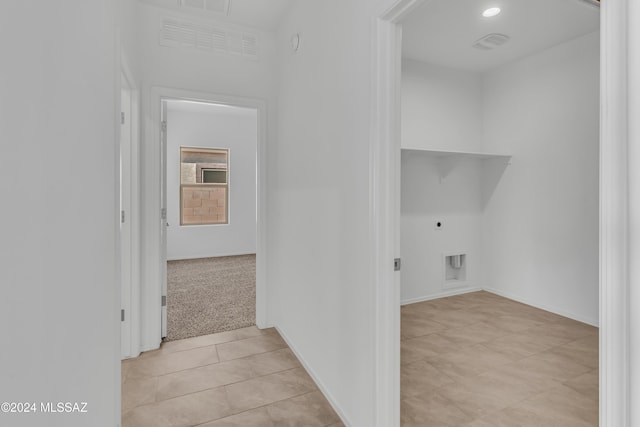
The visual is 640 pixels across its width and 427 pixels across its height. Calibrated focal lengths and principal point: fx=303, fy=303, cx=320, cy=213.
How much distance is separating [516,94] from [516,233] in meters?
1.67

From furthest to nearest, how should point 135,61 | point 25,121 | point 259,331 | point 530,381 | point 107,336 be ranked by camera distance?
point 259,331 → point 135,61 → point 530,381 → point 107,336 → point 25,121

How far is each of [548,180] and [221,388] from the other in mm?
3761

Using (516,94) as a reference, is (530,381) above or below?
below

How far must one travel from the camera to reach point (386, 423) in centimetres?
138

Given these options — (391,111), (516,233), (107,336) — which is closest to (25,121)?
(107,336)

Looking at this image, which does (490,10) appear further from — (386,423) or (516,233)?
(386,423)

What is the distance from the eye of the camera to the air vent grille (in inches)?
99.3

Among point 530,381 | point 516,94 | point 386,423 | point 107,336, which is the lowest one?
point 530,381

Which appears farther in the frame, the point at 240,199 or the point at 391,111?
the point at 240,199

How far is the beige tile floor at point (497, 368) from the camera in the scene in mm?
1751

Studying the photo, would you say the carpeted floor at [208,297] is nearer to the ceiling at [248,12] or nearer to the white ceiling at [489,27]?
the ceiling at [248,12]

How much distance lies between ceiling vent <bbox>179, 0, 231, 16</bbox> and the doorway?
8.25 feet

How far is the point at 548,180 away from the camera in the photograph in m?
3.34

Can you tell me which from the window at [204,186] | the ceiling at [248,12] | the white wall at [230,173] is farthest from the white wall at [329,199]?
the window at [204,186]
